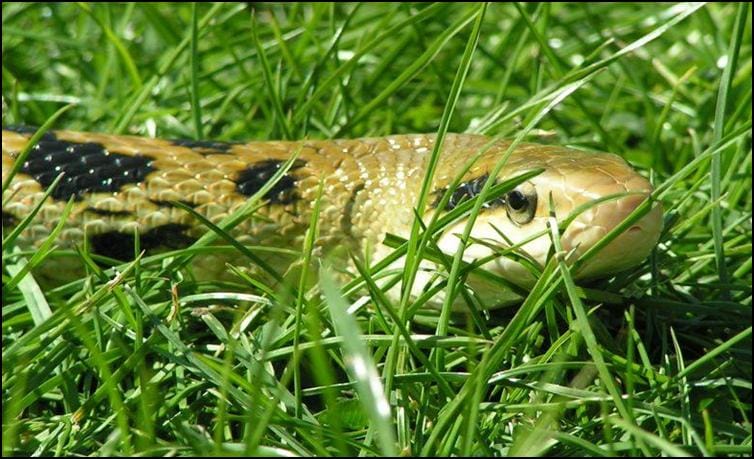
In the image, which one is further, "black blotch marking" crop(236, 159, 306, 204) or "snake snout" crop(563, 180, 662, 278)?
"black blotch marking" crop(236, 159, 306, 204)

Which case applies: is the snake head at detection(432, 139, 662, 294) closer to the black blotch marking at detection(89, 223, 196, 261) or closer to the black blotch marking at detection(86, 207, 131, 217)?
the black blotch marking at detection(89, 223, 196, 261)

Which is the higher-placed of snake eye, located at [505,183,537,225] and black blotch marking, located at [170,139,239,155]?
black blotch marking, located at [170,139,239,155]

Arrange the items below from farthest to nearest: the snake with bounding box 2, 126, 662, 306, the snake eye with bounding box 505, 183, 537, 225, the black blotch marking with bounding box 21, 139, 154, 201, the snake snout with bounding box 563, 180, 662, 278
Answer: the black blotch marking with bounding box 21, 139, 154, 201 → the snake with bounding box 2, 126, 662, 306 → the snake eye with bounding box 505, 183, 537, 225 → the snake snout with bounding box 563, 180, 662, 278

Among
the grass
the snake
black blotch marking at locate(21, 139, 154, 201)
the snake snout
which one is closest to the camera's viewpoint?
the grass

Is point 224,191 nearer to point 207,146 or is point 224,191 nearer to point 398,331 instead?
point 207,146

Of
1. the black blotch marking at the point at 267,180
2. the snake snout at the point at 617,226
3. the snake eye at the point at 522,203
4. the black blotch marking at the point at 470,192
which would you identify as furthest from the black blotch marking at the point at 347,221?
the snake snout at the point at 617,226

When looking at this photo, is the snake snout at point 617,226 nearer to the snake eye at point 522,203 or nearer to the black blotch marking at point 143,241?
the snake eye at point 522,203

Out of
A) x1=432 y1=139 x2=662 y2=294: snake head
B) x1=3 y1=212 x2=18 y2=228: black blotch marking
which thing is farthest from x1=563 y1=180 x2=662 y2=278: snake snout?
x1=3 y1=212 x2=18 y2=228: black blotch marking
